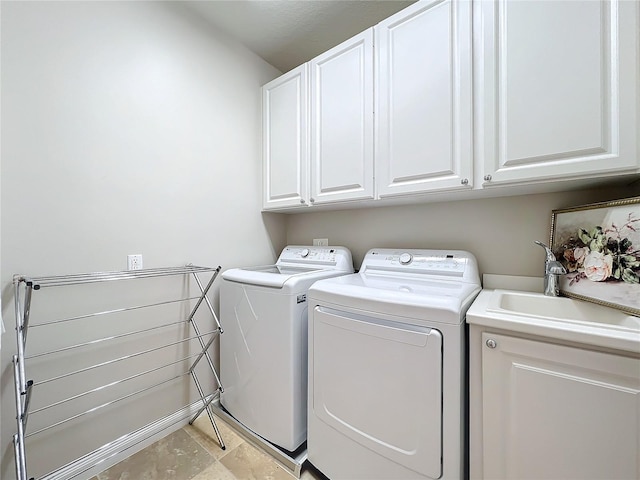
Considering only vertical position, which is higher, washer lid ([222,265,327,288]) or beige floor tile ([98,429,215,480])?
washer lid ([222,265,327,288])

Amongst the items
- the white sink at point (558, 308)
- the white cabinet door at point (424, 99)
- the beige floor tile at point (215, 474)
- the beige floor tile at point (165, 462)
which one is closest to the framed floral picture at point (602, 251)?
the white sink at point (558, 308)

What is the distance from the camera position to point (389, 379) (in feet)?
3.62

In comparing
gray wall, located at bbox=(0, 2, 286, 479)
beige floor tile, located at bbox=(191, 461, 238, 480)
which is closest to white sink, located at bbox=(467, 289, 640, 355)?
beige floor tile, located at bbox=(191, 461, 238, 480)

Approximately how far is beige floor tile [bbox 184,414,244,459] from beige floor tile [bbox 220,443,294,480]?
0.05 meters

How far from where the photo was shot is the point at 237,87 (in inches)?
80.8

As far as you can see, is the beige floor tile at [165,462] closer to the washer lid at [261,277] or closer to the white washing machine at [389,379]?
the white washing machine at [389,379]

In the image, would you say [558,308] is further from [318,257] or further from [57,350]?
[57,350]

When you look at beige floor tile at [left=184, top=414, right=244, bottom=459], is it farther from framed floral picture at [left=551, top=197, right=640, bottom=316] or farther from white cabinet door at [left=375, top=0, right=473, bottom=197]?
framed floral picture at [left=551, top=197, right=640, bottom=316]

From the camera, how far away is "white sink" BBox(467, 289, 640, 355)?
0.78 m

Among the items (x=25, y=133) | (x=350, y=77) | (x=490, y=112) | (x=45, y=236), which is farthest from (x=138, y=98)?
(x=490, y=112)

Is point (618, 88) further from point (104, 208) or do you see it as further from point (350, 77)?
point (104, 208)

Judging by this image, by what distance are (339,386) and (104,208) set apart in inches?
60.0

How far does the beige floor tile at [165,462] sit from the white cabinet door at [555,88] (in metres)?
2.10

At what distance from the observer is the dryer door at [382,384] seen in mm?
1019
